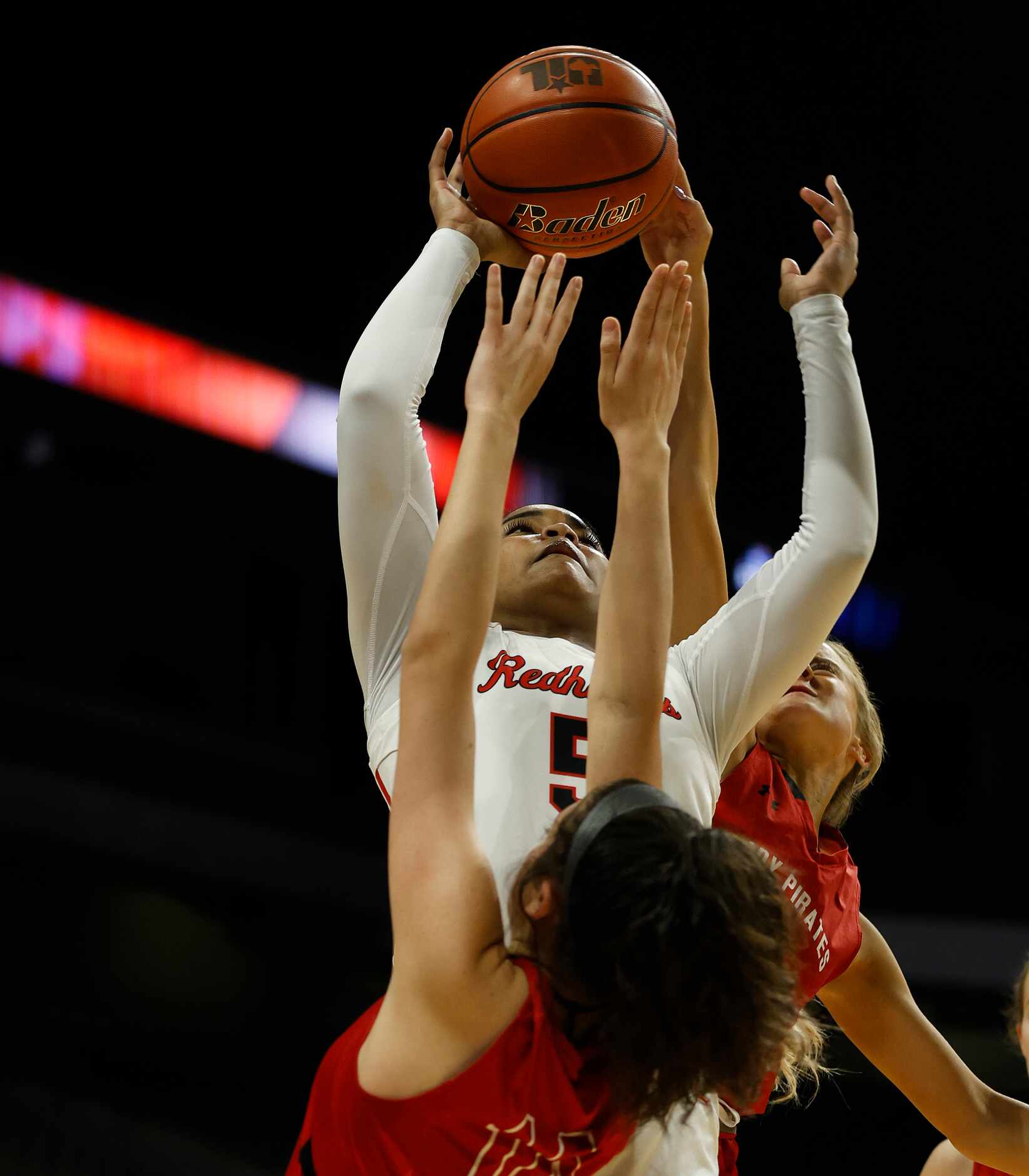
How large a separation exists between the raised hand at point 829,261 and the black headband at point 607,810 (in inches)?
39.6

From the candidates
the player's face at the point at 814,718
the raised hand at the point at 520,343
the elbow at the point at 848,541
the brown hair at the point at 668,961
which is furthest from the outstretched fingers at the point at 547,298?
the player's face at the point at 814,718

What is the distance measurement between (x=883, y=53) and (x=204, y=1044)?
17.6 ft

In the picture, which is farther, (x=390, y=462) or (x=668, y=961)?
(x=390, y=462)

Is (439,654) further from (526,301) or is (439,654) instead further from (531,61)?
(531,61)

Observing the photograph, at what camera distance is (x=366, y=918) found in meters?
6.20

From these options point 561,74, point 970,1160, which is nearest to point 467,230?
point 561,74

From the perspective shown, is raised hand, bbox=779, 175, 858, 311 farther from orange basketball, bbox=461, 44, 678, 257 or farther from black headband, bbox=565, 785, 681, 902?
black headband, bbox=565, 785, 681, 902

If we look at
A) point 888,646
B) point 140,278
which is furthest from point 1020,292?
point 140,278

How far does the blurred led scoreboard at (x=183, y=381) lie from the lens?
20.8 ft

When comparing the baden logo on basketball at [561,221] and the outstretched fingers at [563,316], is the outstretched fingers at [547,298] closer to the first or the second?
the outstretched fingers at [563,316]

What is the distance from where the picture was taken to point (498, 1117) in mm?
1342

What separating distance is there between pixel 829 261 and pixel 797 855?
1.15 meters

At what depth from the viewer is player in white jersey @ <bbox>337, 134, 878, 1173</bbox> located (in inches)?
73.9

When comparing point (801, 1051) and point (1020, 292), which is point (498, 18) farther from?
point (801, 1051)
